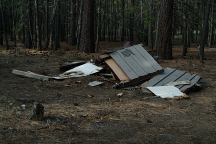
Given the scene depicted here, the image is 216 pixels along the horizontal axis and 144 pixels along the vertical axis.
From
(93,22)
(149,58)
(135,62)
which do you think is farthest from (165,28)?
(135,62)

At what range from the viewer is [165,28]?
20234 mm

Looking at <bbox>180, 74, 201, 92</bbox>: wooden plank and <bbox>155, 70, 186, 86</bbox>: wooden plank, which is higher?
<bbox>155, 70, 186, 86</bbox>: wooden plank

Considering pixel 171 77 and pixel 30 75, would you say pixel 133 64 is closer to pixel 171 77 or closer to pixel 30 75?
pixel 171 77

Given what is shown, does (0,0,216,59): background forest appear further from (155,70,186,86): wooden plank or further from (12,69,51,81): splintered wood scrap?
(12,69,51,81): splintered wood scrap

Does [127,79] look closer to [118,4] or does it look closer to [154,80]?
[154,80]

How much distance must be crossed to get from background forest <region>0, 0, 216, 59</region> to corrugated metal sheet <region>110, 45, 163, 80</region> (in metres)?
5.49

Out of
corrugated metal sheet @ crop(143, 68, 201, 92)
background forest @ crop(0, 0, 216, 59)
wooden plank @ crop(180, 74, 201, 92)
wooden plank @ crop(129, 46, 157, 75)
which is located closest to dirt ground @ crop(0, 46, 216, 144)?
wooden plank @ crop(180, 74, 201, 92)

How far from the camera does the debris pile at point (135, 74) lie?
12930 millimetres

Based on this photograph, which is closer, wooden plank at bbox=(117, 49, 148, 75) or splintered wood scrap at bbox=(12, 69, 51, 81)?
wooden plank at bbox=(117, 49, 148, 75)

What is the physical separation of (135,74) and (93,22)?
9233 mm

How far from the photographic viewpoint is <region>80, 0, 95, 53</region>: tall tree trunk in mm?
22016

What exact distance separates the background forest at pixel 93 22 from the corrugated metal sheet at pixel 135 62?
5.49 m

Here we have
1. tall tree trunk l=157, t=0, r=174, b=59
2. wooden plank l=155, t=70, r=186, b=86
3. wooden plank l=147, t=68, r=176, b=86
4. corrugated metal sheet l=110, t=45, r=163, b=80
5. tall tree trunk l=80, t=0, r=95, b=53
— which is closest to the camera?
wooden plank l=147, t=68, r=176, b=86

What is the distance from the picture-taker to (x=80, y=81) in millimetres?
14156
